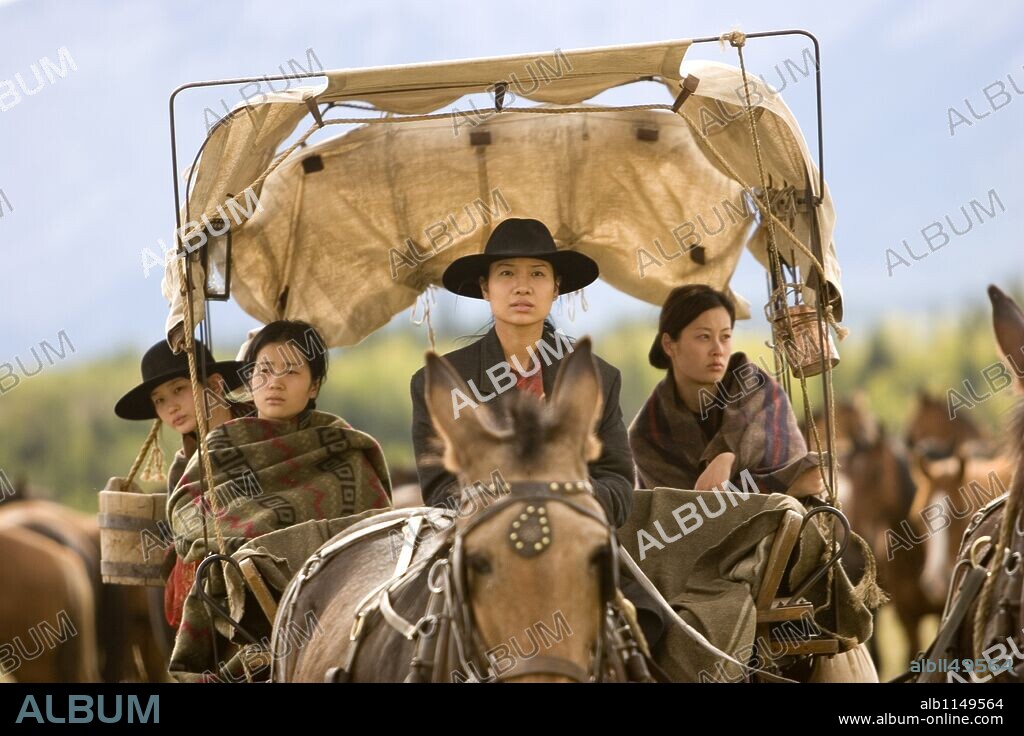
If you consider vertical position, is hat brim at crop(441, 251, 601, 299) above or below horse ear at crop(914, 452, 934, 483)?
above

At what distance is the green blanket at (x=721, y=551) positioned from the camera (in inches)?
204

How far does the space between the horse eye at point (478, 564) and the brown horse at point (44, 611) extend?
667 centimetres

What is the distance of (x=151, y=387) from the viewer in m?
7.07

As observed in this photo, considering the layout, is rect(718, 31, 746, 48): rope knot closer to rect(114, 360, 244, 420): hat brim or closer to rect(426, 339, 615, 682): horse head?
rect(426, 339, 615, 682): horse head

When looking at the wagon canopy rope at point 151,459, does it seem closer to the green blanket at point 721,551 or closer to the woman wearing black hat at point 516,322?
the woman wearing black hat at point 516,322

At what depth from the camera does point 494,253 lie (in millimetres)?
5086

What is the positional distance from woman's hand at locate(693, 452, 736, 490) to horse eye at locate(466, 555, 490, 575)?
9.11 feet

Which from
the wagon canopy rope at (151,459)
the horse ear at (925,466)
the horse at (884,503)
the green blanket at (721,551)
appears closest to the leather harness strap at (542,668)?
the green blanket at (721,551)

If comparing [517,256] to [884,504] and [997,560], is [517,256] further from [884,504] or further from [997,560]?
[884,504]

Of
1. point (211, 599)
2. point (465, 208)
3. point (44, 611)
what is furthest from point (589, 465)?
point (44, 611)

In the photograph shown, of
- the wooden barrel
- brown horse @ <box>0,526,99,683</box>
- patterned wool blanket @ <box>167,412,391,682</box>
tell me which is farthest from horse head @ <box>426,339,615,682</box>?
brown horse @ <box>0,526,99,683</box>

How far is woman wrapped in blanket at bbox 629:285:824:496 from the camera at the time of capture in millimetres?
6105
